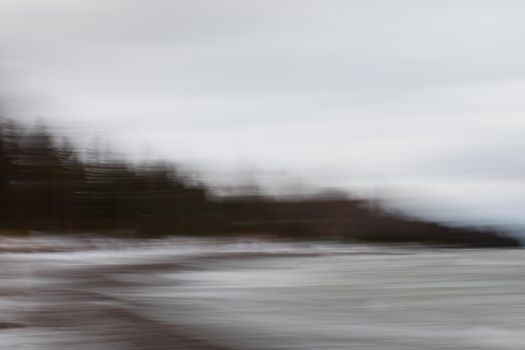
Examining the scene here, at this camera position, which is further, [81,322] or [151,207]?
[151,207]

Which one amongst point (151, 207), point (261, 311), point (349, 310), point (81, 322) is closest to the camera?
point (81, 322)

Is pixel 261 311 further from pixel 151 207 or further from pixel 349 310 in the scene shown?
pixel 151 207

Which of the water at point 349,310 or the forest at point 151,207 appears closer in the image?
the water at point 349,310

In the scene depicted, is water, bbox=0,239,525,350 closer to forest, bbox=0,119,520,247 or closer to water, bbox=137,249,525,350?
water, bbox=137,249,525,350

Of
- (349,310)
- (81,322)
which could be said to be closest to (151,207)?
(349,310)

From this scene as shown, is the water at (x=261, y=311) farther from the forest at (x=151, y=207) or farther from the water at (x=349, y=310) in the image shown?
the forest at (x=151, y=207)

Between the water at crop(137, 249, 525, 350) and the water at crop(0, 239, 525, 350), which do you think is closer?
the water at crop(0, 239, 525, 350)

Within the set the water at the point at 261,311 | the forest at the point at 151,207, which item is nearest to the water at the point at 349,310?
the water at the point at 261,311

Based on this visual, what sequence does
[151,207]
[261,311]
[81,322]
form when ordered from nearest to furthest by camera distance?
[81,322] < [261,311] < [151,207]

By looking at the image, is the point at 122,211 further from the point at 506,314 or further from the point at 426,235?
the point at 506,314

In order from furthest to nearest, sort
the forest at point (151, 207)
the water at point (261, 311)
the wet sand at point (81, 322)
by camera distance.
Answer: the forest at point (151, 207)
the water at point (261, 311)
the wet sand at point (81, 322)

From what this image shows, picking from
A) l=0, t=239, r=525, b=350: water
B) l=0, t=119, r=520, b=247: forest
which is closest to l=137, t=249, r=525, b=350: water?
l=0, t=239, r=525, b=350: water

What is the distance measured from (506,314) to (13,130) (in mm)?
48774

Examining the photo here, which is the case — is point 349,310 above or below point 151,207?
below
